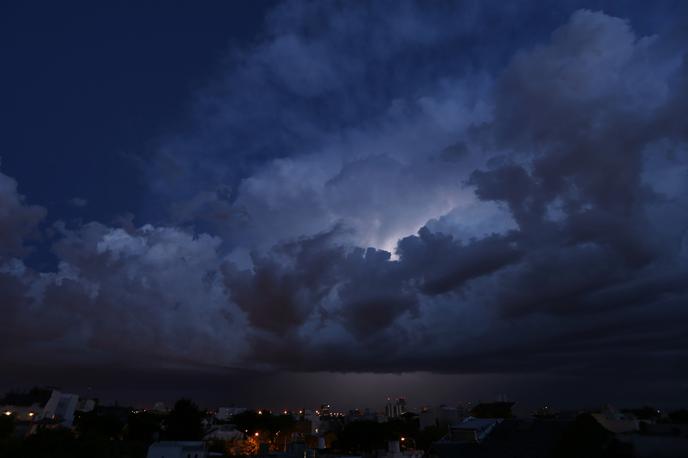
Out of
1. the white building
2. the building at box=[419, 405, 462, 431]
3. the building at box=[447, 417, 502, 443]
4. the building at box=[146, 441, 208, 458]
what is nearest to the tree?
the building at box=[146, 441, 208, 458]

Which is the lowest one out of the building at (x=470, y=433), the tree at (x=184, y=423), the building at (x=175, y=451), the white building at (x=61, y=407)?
the building at (x=175, y=451)

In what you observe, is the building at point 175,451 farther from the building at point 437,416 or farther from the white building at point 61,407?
the building at point 437,416

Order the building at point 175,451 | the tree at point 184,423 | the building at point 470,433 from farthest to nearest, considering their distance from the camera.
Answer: the tree at point 184,423 → the building at point 175,451 → the building at point 470,433

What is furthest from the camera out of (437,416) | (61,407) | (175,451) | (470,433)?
(437,416)

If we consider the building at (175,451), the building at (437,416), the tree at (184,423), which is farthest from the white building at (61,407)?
the building at (437,416)

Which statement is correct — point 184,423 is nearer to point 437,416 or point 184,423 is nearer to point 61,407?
point 61,407

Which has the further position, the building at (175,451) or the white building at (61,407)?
the white building at (61,407)

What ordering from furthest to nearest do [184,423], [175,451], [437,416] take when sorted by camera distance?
[437,416] < [184,423] < [175,451]

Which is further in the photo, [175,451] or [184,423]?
[184,423]

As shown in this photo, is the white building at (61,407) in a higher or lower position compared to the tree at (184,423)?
higher

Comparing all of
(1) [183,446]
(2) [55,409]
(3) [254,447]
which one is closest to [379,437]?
(3) [254,447]

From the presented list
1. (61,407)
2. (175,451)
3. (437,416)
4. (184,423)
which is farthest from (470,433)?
(61,407)

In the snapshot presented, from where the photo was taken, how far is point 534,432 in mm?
53562

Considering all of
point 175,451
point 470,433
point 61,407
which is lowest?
point 175,451
